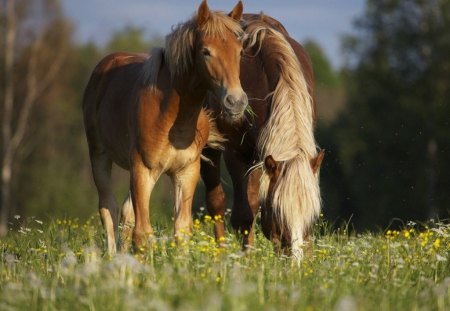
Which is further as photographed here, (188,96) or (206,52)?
(188,96)

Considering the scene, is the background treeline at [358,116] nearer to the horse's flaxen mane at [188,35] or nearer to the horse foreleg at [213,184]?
the horse foreleg at [213,184]

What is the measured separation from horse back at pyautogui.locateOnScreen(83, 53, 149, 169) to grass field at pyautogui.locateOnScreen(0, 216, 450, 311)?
146cm

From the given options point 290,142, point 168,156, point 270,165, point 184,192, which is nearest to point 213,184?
point 184,192

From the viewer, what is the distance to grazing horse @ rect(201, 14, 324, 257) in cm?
744

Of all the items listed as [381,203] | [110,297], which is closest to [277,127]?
[110,297]

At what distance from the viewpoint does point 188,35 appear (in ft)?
25.8

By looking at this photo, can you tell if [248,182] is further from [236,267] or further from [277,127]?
[236,267]

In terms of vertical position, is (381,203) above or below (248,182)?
below

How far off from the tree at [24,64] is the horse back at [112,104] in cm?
2182

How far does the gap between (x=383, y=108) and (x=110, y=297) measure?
27.6m

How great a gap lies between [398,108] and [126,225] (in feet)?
77.4

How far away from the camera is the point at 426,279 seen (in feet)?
20.2

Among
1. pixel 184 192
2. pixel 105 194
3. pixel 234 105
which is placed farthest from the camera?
pixel 105 194

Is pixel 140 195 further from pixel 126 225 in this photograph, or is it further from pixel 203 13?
pixel 203 13
